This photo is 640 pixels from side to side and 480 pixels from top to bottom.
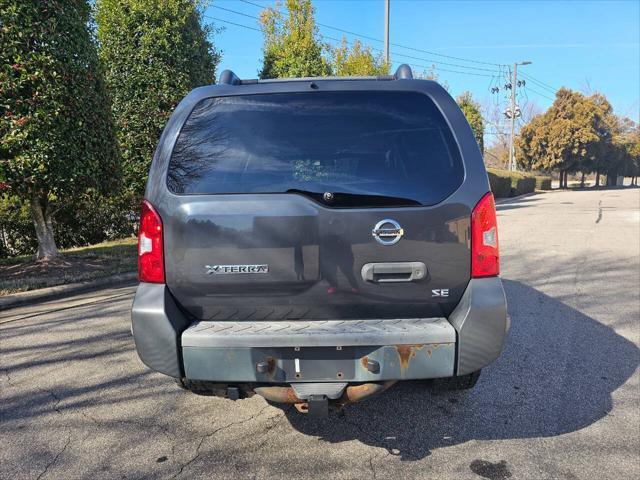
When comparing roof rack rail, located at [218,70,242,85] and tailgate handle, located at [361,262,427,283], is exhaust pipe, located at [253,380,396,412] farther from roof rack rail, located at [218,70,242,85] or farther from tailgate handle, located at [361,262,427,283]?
roof rack rail, located at [218,70,242,85]

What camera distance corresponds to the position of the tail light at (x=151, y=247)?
2344 mm

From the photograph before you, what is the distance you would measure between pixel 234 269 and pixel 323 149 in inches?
30.6

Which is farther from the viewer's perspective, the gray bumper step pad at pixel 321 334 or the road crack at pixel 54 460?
the road crack at pixel 54 460

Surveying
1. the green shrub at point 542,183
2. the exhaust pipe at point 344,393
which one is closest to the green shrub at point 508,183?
the green shrub at point 542,183

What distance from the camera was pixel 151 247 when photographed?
237cm

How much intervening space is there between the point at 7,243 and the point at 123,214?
9.37 ft

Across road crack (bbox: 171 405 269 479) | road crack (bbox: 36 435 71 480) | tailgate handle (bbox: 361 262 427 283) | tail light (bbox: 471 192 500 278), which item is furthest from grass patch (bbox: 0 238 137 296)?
tail light (bbox: 471 192 500 278)

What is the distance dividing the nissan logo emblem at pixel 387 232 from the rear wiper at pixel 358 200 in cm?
9

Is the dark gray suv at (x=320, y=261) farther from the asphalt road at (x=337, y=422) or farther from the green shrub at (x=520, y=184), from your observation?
the green shrub at (x=520, y=184)

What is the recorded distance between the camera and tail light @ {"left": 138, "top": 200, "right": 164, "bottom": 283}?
2.34m

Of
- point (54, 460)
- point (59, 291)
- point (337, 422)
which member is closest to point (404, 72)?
point (337, 422)

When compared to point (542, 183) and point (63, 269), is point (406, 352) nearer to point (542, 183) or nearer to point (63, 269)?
point (63, 269)

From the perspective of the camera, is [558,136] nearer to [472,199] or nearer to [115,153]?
[115,153]

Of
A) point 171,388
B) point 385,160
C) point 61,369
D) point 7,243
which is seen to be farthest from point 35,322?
point 7,243
